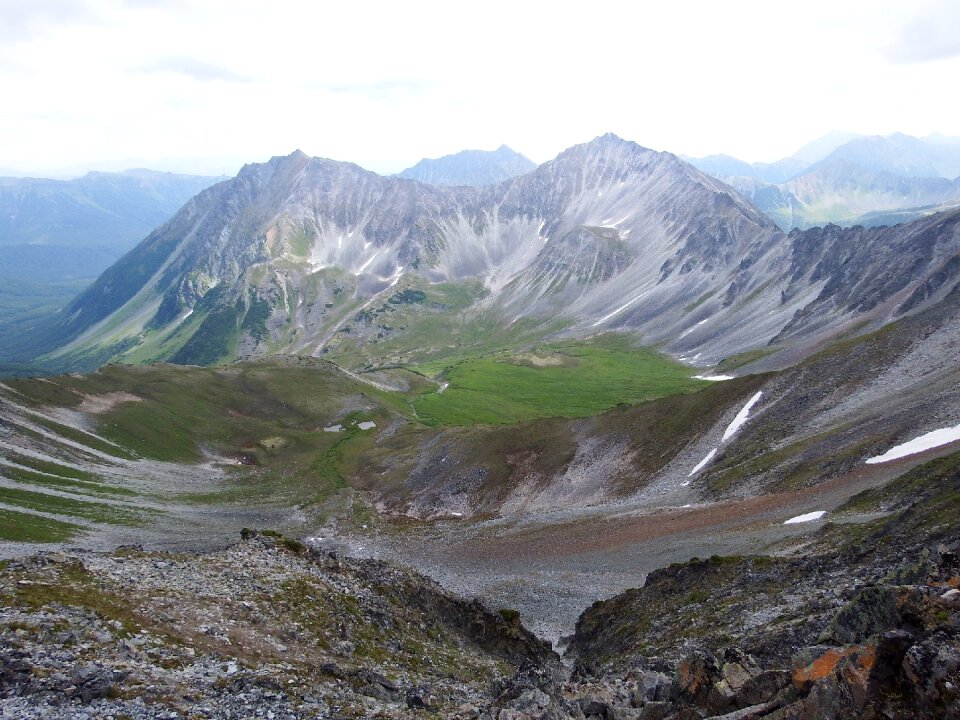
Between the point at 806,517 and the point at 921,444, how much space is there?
46.6ft

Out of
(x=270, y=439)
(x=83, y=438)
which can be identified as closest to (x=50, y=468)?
(x=83, y=438)

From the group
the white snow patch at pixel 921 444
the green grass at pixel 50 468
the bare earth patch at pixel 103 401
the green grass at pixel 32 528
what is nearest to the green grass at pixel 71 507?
the green grass at pixel 32 528

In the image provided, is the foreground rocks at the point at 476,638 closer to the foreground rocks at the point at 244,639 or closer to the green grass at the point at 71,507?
the foreground rocks at the point at 244,639

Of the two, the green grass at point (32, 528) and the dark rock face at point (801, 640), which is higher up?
the dark rock face at point (801, 640)

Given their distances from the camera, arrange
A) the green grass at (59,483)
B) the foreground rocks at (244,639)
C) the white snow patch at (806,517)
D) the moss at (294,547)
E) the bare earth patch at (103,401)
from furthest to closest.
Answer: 1. the bare earth patch at (103,401)
2. the green grass at (59,483)
3. the white snow patch at (806,517)
4. the moss at (294,547)
5. the foreground rocks at (244,639)

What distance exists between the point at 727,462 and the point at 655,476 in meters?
8.80

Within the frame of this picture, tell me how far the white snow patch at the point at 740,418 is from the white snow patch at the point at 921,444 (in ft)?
72.5

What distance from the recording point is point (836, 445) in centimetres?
6172

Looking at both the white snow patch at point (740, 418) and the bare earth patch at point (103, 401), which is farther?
the bare earth patch at point (103, 401)

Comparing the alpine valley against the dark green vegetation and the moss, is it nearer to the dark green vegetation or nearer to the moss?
the moss

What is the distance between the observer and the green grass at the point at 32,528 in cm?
6481

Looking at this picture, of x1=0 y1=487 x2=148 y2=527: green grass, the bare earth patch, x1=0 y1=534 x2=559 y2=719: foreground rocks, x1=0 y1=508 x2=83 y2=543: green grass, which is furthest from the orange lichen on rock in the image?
the bare earth patch

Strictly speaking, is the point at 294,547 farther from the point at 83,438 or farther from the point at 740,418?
the point at 83,438

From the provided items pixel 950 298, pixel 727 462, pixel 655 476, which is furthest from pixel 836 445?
pixel 950 298
